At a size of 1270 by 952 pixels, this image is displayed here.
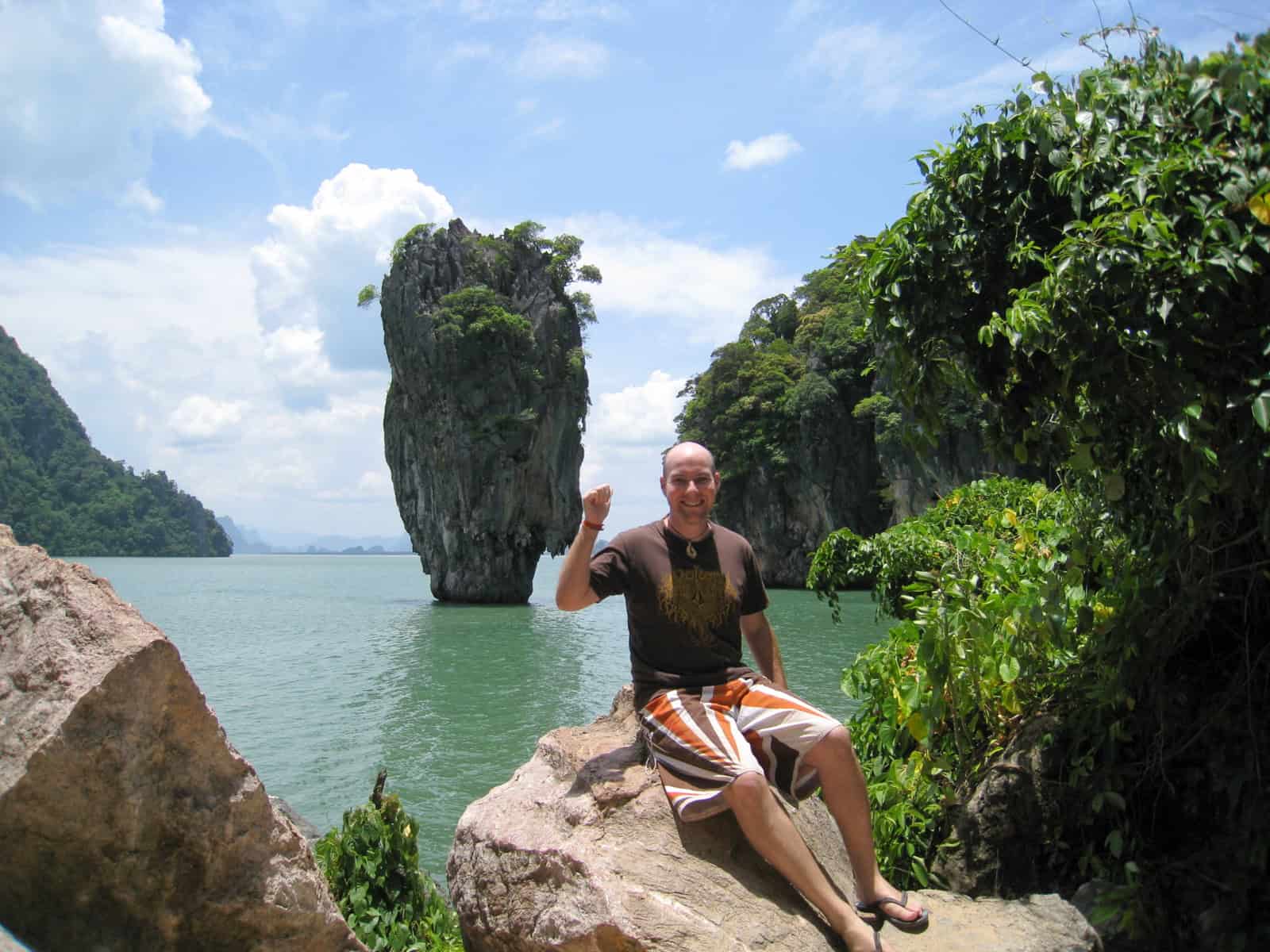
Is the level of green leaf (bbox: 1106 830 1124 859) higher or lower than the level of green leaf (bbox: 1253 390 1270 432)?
lower

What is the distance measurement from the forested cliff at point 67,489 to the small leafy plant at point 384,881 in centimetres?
8929

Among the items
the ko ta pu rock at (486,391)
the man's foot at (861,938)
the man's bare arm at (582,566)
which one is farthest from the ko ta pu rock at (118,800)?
the ko ta pu rock at (486,391)

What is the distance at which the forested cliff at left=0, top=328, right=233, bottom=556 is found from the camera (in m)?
86.7

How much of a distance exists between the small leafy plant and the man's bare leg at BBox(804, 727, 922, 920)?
1.80m

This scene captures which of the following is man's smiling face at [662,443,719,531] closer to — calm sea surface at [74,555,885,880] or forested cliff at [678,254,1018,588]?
calm sea surface at [74,555,885,880]

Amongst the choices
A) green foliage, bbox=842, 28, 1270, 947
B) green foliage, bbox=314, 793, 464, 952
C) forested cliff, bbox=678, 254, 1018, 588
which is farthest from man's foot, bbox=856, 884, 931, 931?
forested cliff, bbox=678, 254, 1018, 588

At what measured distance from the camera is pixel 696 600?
308 centimetres

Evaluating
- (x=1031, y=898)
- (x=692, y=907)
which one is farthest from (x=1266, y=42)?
(x=692, y=907)

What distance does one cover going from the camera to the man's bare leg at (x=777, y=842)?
Result: 261cm

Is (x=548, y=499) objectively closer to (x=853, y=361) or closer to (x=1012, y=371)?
(x=853, y=361)

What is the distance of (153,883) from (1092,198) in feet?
10.6

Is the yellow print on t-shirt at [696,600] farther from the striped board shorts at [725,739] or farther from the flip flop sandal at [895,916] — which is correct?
the flip flop sandal at [895,916]

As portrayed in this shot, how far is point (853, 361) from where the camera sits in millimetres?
38375

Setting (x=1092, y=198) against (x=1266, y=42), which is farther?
(x=1092, y=198)
